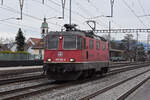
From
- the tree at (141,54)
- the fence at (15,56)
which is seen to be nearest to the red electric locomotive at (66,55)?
the fence at (15,56)

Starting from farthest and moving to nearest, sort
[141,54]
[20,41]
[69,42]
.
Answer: [141,54], [20,41], [69,42]

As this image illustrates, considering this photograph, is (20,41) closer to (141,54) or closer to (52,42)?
(141,54)

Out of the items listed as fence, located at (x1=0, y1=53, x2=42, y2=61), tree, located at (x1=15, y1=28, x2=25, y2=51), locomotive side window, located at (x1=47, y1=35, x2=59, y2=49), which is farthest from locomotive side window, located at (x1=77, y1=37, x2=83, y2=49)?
tree, located at (x1=15, y1=28, x2=25, y2=51)

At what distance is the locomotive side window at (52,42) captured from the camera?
16.5m

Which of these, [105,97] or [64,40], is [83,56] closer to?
[64,40]

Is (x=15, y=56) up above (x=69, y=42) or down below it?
below

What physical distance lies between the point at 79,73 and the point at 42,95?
511cm

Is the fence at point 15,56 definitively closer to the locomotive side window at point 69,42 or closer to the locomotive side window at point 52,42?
the locomotive side window at point 52,42

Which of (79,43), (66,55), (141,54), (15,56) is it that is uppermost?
(141,54)

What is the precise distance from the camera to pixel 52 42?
16.6m

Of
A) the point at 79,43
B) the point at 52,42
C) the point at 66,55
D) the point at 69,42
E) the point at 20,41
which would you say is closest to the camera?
the point at 66,55

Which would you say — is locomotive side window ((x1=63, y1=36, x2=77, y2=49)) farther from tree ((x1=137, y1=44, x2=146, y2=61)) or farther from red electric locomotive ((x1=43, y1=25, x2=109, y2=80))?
tree ((x1=137, y1=44, x2=146, y2=61))

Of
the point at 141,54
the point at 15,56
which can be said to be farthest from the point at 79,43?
the point at 141,54

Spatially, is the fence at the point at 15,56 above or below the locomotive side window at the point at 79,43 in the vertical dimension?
below
